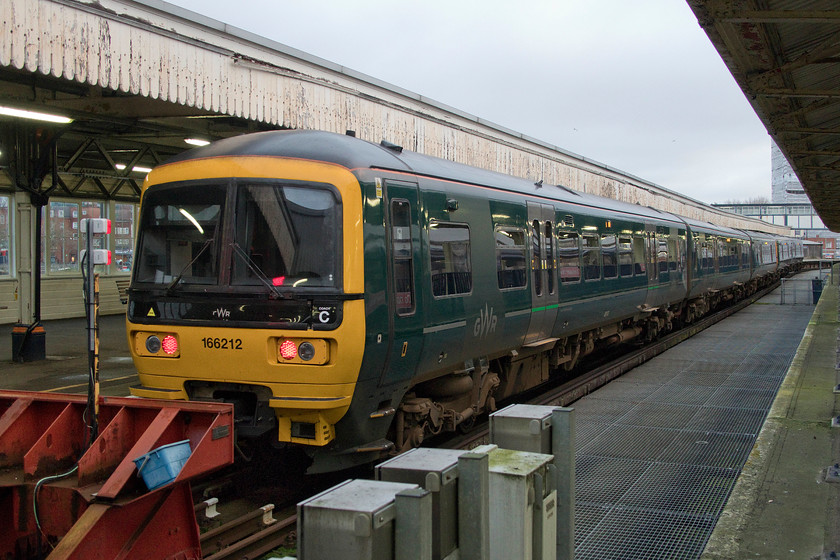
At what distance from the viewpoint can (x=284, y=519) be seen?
5.64 metres

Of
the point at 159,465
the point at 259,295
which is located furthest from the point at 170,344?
the point at 159,465

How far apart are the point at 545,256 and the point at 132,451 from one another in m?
5.99

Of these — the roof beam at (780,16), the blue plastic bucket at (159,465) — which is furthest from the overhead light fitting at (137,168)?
the roof beam at (780,16)

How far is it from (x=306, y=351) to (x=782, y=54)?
465 cm

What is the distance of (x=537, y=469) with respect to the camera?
3.24 meters

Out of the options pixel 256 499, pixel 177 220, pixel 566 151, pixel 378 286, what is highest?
pixel 566 151

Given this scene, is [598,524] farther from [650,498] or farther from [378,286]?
[378,286]

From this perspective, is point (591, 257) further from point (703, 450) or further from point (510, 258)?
point (703, 450)

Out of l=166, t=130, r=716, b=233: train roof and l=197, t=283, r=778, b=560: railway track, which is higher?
l=166, t=130, r=716, b=233: train roof

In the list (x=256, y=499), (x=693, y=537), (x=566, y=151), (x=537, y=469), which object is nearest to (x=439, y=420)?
(x=256, y=499)

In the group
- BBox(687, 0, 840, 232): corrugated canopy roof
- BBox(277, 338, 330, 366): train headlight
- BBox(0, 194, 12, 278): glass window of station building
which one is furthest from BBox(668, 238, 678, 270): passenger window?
BBox(0, 194, 12, 278): glass window of station building

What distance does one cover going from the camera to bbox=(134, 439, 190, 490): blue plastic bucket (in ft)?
13.8

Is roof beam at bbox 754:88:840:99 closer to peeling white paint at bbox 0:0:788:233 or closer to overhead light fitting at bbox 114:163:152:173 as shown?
peeling white paint at bbox 0:0:788:233

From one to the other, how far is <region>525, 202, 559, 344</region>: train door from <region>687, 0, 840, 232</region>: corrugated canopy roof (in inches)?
108
